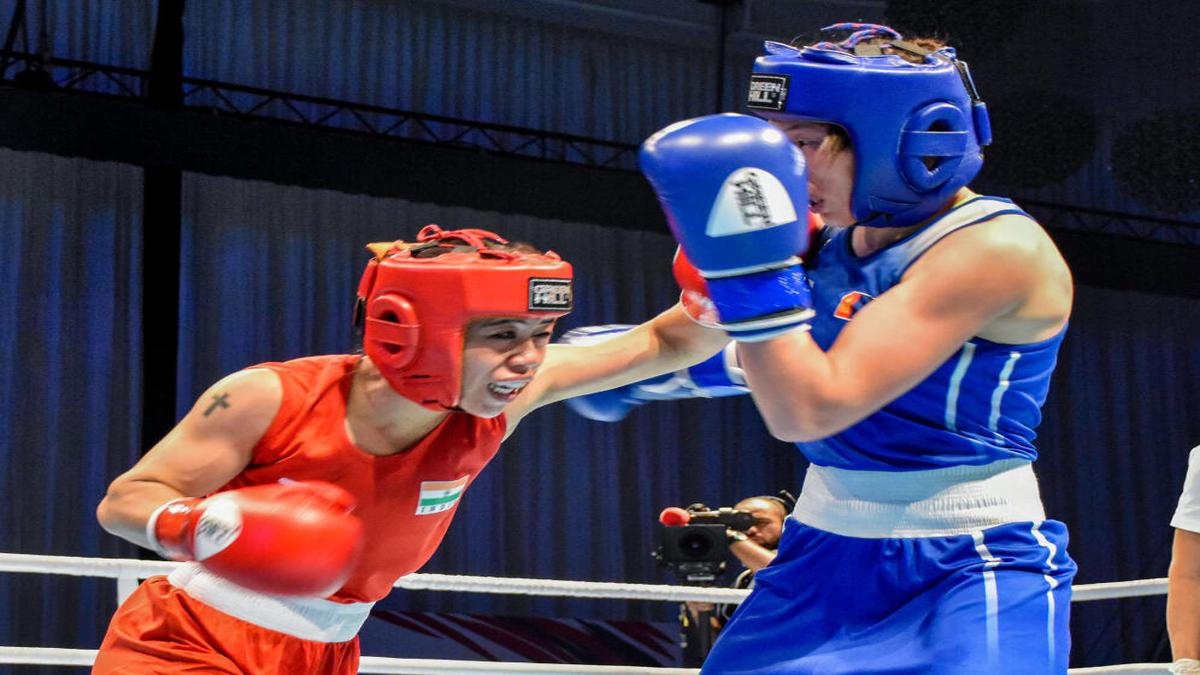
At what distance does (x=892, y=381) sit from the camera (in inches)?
53.1

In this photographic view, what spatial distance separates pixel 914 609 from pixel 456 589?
74.5 inches

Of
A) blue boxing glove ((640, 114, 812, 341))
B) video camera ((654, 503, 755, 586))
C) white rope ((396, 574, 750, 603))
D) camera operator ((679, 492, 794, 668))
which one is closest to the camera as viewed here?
blue boxing glove ((640, 114, 812, 341))

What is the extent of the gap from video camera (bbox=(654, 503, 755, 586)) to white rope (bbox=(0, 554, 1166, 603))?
0.32 m

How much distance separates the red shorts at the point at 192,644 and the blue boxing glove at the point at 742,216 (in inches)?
35.9

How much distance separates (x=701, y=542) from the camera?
12.4ft

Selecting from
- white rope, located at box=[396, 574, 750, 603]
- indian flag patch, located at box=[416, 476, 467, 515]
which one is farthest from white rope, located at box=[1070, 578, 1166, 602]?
indian flag patch, located at box=[416, 476, 467, 515]

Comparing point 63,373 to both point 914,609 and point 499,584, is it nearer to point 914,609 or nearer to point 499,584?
point 499,584

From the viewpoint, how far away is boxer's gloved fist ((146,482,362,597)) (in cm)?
166

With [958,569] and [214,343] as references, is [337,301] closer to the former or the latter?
[214,343]

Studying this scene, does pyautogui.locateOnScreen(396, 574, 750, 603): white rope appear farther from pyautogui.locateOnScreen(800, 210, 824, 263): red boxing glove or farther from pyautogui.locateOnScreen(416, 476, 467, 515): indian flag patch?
pyautogui.locateOnScreen(800, 210, 824, 263): red boxing glove

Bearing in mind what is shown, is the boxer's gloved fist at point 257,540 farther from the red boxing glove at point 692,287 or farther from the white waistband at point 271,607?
the red boxing glove at point 692,287

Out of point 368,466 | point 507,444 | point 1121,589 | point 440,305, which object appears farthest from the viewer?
point 507,444

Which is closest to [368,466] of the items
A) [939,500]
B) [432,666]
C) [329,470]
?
[329,470]

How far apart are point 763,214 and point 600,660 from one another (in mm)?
6995
